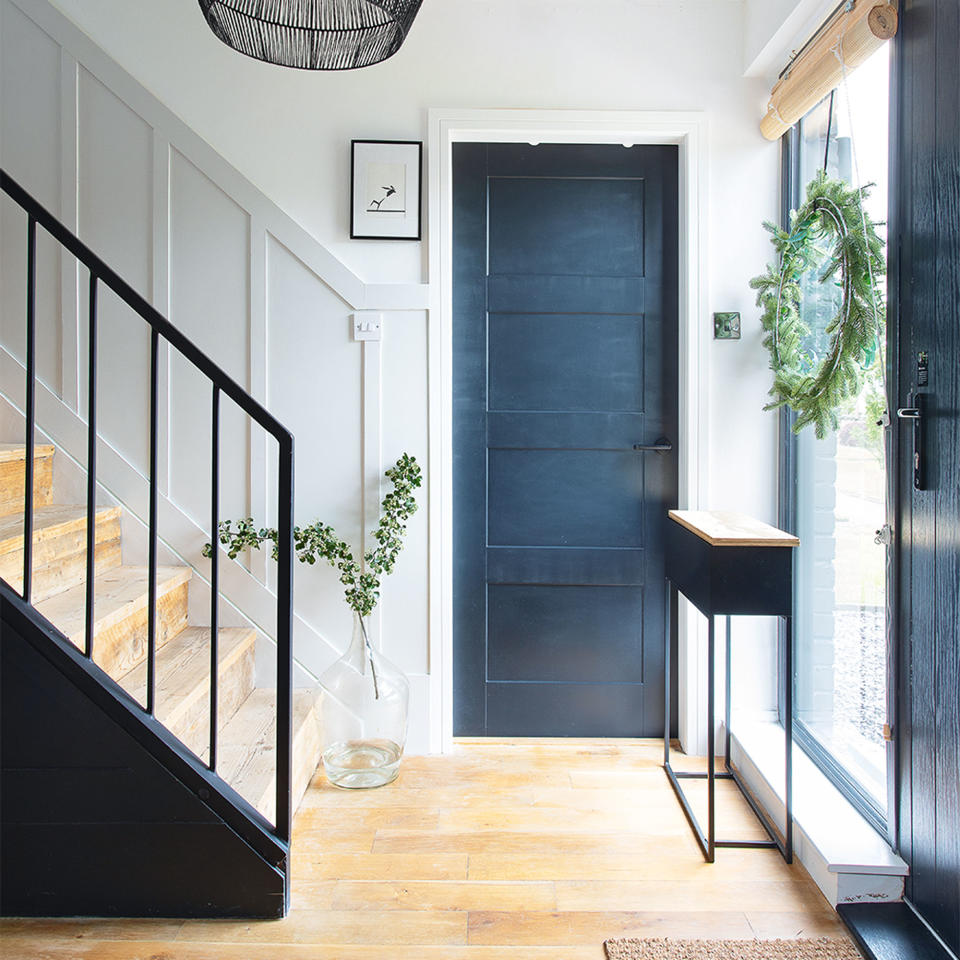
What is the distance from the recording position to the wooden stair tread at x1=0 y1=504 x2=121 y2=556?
74.9 inches

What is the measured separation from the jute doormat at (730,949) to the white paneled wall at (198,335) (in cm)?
112

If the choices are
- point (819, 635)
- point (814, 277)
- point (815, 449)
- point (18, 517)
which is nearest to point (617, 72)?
point (814, 277)

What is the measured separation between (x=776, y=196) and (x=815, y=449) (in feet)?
2.90

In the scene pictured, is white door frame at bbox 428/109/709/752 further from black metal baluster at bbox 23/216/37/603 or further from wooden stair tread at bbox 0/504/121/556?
black metal baluster at bbox 23/216/37/603

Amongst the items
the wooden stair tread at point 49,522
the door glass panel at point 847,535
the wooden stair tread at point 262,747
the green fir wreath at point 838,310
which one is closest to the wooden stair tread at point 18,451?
the wooden stair tread at point 49,522

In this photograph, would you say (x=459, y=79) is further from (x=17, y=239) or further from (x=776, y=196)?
(x=17, y=239)

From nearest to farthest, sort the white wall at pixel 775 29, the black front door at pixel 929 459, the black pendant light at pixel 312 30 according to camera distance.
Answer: the black front door at pixel 929 459 < the black pendant light at pixel 312 30 < the white wall at pixel 775 29

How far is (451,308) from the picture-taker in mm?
2600

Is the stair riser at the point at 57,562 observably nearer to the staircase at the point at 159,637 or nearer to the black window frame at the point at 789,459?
the staircase at the point at 159,637

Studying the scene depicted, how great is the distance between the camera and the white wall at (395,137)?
2.51 m

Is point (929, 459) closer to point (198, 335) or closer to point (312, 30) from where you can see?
point (312, 30)

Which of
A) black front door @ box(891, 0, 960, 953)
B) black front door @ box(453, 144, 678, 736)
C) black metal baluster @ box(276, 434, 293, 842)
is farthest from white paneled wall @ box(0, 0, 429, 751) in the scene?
black front door @ box(891, 0, 960, 953)

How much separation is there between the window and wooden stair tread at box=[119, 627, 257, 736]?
174 centimetres

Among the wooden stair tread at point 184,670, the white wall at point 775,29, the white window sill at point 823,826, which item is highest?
the white wall at point 775,29
